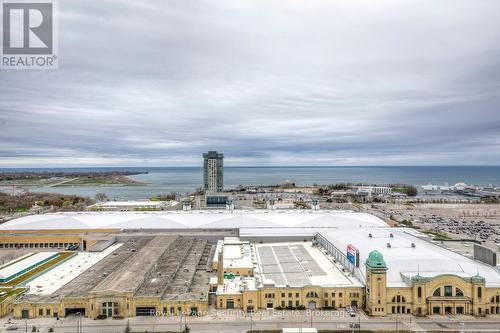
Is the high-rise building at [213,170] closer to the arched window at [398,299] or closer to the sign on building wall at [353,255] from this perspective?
the sign on building wall at [353,255]

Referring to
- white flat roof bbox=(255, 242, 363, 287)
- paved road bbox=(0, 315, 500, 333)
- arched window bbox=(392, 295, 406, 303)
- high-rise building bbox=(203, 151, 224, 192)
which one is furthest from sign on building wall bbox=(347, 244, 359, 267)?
high-rise building bbox=(203, 151, 224, 192)

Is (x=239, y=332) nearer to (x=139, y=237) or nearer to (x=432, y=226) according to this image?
(x=139, y=237)

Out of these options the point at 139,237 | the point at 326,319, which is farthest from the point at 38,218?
the point at 326,319

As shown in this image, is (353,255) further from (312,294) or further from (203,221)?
(203,221)

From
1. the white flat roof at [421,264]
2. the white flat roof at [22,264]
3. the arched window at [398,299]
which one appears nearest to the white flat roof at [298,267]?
the white flat roof at [421,264]

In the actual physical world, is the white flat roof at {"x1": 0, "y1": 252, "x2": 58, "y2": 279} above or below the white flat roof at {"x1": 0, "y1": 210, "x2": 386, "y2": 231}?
below

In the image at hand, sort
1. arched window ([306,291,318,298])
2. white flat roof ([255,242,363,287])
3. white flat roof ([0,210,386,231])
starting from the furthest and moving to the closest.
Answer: white flat roof ([0,210,386,231]), white flat roof ([255,242,363,287]), arched window ([306,291,318,298])

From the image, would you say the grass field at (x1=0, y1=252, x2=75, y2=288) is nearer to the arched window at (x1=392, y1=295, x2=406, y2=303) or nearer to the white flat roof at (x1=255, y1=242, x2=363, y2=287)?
the white flat roof at (x1=255, y1=242, x2=363, y2=287)
